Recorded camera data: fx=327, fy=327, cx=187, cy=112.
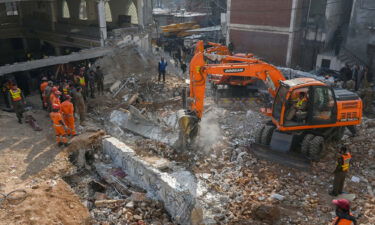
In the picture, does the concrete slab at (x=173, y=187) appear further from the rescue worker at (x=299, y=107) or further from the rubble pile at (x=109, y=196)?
the rescue worker at (x=299, y=107)

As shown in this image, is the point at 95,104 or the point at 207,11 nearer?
the point at 95,104

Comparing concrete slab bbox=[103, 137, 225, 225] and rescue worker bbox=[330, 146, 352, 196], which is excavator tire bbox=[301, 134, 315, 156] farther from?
concrete slab bbox=[103, 137, 225, 225]

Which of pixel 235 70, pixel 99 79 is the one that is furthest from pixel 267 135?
pixel 99 79

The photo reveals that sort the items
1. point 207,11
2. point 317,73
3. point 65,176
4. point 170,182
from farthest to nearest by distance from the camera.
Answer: point 207,11 → point 317,73 → point 65,176 → point 170,182

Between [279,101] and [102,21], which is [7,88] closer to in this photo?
[102,21]

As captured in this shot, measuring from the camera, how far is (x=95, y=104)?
1308cm

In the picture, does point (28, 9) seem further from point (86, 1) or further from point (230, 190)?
point (230, 190)

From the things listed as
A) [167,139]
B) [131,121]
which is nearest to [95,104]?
[131,121]

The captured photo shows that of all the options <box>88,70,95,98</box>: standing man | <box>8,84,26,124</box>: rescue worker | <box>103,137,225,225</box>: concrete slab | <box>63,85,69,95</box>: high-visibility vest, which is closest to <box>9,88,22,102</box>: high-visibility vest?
<box>8,84,26,124</box>: rescue worker

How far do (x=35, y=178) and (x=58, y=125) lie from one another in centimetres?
167

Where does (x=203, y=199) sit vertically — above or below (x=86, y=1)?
below

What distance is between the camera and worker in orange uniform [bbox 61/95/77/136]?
930 cm

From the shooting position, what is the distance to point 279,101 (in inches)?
356

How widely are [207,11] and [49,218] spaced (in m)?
32.5
